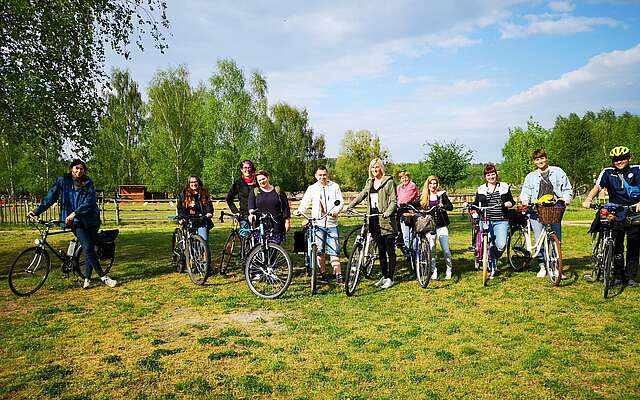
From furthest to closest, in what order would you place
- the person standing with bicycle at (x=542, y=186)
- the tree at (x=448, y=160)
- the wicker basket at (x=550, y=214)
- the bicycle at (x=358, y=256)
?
the tree at (x=448, y=160) < the person standing with bicycle at (x=542, y=186) < the wicker basket at (x=550, y=214) < the bicycle at (x=358, y=256)

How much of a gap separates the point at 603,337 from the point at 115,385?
15.6 ft

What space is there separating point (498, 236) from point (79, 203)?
7.07m

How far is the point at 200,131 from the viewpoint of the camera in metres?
40.9

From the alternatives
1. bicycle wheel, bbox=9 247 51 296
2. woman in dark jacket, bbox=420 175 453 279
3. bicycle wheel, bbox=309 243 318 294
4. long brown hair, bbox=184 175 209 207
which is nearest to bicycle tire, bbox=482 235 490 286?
woman in dark jacket, bbox=420 175 453 279

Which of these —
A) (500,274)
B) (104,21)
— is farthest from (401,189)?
(104,21)

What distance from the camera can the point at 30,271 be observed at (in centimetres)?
728

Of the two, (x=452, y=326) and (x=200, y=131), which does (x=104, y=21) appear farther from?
(x=200, y=131)

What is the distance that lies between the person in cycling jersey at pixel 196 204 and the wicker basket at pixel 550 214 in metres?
5.53

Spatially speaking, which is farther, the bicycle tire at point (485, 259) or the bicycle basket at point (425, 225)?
the bicycle basket at point (425, 225)

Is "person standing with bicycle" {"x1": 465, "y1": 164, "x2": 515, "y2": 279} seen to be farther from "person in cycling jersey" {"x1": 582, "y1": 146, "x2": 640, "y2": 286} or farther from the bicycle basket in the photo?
"person in cycling jersey" {"x1": 582, "y1": 146, "x2": 640, "y2": 286}

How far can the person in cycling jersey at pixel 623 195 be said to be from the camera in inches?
260

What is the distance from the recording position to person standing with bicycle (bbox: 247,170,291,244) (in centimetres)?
751

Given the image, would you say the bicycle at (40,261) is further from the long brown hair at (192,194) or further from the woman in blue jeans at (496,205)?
the woman in blue jeans at (496,205)

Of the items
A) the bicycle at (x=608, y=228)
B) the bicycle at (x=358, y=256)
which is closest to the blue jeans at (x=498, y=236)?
the bicycle at (x=608, y=228)
